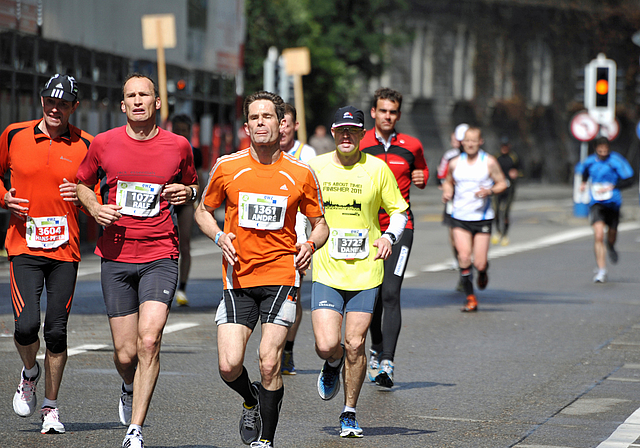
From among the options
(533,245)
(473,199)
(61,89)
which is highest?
(61,89)

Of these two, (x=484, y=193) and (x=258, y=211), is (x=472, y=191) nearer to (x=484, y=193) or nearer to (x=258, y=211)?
(x=484, y=193)

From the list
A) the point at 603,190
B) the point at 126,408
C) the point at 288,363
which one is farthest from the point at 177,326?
the point at 603,190

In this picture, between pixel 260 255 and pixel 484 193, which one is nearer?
pixel 260 255

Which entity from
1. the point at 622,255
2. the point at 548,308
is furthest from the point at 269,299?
the point at 622,255

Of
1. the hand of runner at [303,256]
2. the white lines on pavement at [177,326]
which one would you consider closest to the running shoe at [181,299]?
the white lines on pavement at [177,326]

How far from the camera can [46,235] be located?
645 cm

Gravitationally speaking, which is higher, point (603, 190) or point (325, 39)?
point (325, 39)

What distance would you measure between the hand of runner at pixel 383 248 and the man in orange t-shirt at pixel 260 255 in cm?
70

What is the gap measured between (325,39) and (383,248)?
3603 cm

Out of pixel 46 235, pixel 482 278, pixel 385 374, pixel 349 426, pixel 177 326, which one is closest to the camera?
pixel 349 426

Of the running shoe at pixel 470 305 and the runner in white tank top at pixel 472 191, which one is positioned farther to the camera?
the runner in white tank top at pixel 472 191

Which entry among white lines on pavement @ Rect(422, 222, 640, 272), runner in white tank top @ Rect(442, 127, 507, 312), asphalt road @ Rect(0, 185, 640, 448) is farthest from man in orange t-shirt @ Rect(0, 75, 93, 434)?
white lines on pavement @ Rect(422, 222, 640, 272)

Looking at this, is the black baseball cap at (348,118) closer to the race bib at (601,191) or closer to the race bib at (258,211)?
the race bib at (258,211)

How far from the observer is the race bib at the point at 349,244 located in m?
6.69
